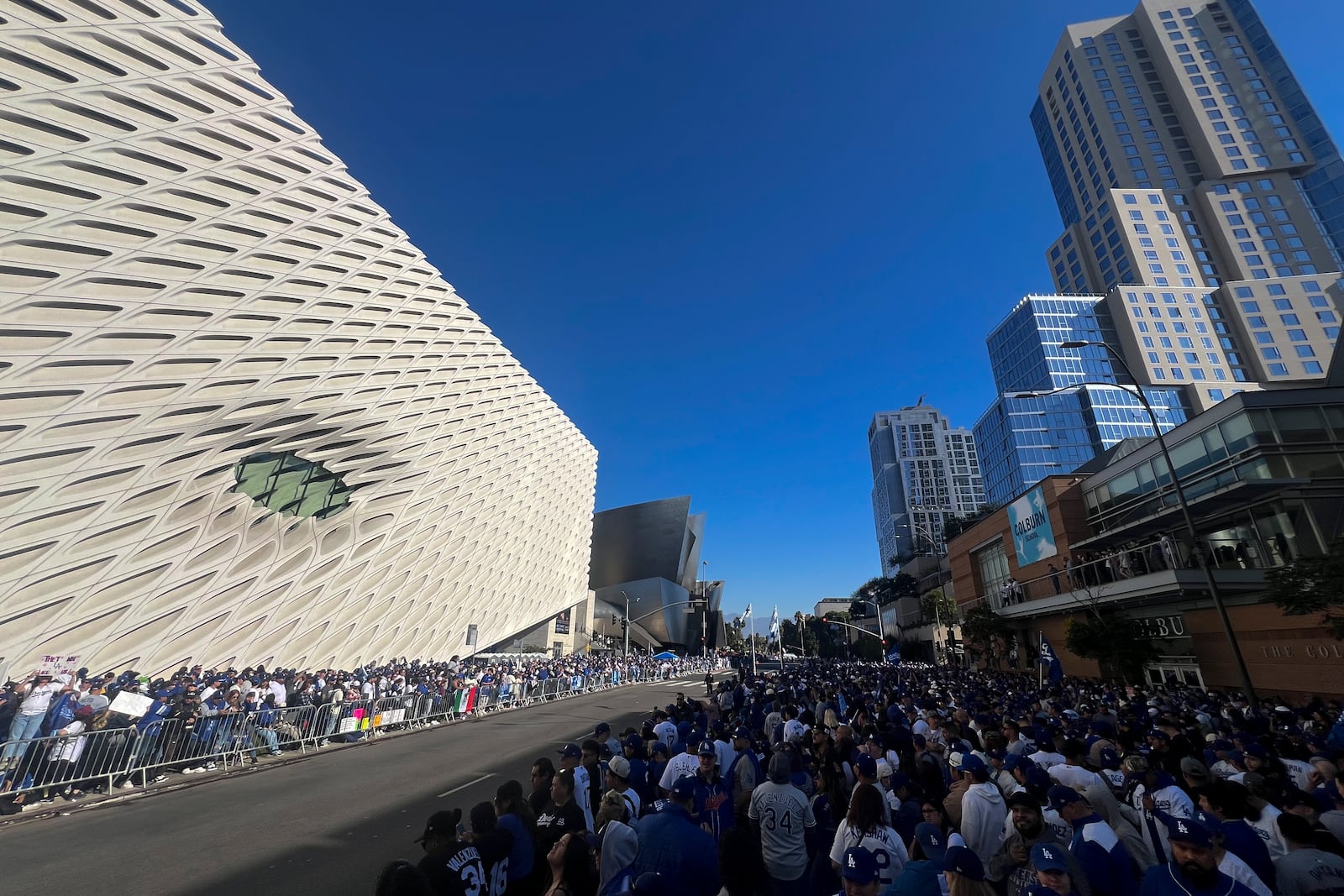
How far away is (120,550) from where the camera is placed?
66.0 ft

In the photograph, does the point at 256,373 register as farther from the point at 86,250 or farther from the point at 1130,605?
the point at 1130,605

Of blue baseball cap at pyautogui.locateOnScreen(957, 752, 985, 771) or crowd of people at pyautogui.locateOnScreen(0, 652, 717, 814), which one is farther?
crowd of people at pyautogui.locateOnScreen(0, 652, 717, 814)

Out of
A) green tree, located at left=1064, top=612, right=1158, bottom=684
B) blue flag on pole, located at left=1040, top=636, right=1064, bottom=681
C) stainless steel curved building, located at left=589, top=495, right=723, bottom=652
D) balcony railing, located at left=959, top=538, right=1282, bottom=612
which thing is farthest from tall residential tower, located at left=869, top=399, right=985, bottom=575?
blue flag on pole, located at left=1040, top=636, right=1064, bottom=681

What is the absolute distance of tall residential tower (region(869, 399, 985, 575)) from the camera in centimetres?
16162

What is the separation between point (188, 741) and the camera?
13.1m

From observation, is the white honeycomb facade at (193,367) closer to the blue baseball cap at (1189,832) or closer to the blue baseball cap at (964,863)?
the blue baseball cap at (964,863)

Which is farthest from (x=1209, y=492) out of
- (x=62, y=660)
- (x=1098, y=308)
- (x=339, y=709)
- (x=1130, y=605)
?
(x=1098, y=308)

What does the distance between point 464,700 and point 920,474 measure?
166m

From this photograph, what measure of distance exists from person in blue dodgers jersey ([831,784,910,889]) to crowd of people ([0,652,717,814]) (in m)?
14.1

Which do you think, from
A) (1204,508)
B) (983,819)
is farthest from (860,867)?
(1204,508)

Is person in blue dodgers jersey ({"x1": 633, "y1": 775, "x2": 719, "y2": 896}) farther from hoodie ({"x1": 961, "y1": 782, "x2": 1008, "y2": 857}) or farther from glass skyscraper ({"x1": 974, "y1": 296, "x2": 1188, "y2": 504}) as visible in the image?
glass skyscraper ({"x1": 974, "y1": 296, "x2": 1188, "y2": 504})

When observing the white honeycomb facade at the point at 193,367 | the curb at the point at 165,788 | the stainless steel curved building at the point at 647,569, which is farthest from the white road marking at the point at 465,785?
the stainless steel curved building at the point at 647,569

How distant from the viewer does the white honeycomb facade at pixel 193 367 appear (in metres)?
17.7

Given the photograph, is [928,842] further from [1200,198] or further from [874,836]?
[1200,198]
